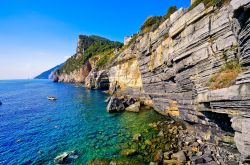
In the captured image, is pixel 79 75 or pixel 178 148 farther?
pixel 79 75

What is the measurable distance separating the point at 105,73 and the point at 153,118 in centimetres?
5935

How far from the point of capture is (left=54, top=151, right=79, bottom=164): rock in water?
2333cm

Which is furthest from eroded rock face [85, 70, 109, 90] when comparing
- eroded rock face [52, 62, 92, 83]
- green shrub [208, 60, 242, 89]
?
green shrub [208, 60, 242, 89]

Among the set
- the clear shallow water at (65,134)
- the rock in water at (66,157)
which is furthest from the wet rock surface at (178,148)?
the rock in water at (66,157)

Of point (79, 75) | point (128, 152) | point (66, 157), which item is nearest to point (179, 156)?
point (128, 152)

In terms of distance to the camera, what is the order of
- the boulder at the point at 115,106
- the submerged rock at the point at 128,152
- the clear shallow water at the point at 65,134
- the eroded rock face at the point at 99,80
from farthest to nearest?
the eroded rock face at the point at 99,80 → the boulder at the point at 115,106 → the clear shallow water at the point at 65,134 → the submerged rock at the point at 128,152

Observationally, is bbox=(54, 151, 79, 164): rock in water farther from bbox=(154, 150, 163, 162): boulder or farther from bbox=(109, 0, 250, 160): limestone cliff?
bbox=(109, 0, 250, 160): limestone cliff

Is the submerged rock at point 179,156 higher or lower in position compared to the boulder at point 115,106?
lower

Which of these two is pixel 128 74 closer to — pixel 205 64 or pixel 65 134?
pixel 65 134

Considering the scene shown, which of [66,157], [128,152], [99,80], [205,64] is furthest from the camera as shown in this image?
[99,80]

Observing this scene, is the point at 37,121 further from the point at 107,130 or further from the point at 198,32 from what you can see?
the point at 198,32

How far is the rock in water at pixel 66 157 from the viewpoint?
23328 millimetres

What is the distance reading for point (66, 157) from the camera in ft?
79.4

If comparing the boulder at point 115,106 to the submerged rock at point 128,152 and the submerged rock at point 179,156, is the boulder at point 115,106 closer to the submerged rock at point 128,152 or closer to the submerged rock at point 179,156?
the submerged rock at point 128,152
